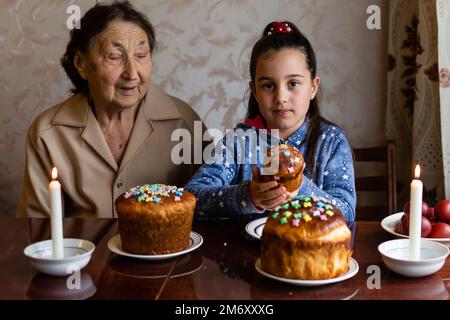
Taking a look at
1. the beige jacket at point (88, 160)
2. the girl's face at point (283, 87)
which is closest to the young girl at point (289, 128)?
the girl's face at point (283, 87)

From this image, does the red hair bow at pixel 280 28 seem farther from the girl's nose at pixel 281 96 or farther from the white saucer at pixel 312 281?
the white saucer at pixel 312 281

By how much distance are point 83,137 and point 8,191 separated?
2.92 feet

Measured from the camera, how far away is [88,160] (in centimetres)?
232

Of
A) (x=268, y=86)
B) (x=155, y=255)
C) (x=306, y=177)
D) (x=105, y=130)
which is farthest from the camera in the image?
(x=105, y=130)

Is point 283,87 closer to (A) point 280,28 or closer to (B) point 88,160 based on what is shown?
(A) point 280,28

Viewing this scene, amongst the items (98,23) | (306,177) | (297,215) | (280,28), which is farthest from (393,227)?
(98,23)

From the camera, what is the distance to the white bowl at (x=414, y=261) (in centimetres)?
131

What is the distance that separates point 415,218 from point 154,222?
0.60 meters

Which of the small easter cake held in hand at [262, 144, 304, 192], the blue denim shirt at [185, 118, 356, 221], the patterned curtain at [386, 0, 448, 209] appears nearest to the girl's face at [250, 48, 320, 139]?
the blue denim shirt at [185, 118, 356, 221]

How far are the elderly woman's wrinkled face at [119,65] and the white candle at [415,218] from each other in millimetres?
1266

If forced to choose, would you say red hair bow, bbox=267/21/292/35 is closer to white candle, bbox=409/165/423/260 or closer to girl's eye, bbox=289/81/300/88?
girl's eye, bbox=289/81/300/88

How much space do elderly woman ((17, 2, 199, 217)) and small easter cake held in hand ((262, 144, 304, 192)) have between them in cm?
85
